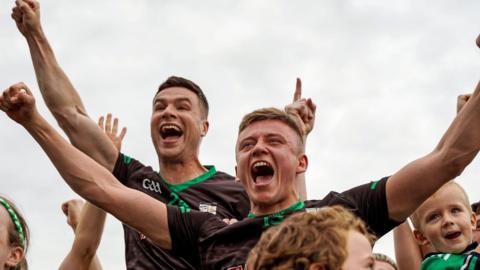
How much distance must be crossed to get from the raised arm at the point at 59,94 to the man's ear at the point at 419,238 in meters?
2.26

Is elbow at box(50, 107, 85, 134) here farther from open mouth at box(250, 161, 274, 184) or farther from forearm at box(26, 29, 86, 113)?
open mouth at box(250, 161, 274, 184)

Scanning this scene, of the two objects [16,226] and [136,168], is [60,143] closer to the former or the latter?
[16,226]

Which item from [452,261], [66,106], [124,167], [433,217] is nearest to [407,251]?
[433,217]

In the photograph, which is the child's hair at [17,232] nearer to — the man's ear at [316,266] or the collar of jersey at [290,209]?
the collar of jersey at [290,209]

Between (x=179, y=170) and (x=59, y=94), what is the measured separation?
42.3 inches

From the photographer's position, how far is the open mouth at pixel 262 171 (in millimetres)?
5090

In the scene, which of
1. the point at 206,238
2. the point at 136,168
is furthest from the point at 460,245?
the point at 136,168

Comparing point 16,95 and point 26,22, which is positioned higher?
point 26,22

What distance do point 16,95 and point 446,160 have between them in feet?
7.82

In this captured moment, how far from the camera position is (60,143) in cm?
477

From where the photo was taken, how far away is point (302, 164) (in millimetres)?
5270

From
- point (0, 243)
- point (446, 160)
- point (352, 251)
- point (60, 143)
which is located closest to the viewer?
point (352, 251)

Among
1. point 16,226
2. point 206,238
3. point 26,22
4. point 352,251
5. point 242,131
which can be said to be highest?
point 26,22

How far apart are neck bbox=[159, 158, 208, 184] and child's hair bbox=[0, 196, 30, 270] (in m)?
1.25
